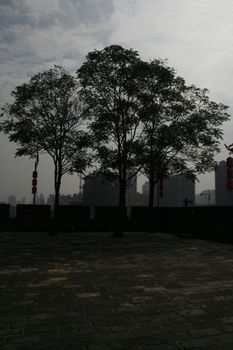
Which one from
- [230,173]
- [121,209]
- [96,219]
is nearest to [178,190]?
[96,219]

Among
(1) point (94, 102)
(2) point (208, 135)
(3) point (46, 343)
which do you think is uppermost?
(1) point (94, 102)

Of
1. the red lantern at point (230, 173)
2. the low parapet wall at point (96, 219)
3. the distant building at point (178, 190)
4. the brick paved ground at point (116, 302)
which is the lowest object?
the brick paved ground at point (116, 302)

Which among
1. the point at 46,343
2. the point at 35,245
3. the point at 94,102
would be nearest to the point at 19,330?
the point at 46,343

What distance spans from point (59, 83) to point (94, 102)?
7.57ft

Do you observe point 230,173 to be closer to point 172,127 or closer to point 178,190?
point 172,127

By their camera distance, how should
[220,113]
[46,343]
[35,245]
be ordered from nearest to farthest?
1. [46,343]
2. [35,245]
3. [220,113]

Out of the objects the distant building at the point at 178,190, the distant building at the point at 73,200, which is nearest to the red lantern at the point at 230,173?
the distant building at the point at 178,190

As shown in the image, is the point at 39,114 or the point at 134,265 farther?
the point at 39,114

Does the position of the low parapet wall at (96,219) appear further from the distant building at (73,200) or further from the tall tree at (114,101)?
the distant building at (73,200)

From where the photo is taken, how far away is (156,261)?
36.5 ft

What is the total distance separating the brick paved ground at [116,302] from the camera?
15.3ft

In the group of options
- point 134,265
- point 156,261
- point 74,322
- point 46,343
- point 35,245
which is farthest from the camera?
point 35,245

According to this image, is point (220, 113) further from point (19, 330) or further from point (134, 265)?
point (19, 330)

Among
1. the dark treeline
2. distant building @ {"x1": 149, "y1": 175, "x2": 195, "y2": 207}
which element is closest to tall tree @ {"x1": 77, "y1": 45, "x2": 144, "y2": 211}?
the dark treeline
